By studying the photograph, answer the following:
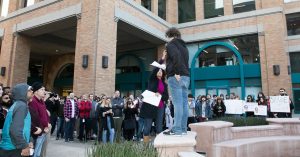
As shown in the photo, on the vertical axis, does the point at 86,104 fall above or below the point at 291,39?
below

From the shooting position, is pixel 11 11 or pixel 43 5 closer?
pixel 43 5

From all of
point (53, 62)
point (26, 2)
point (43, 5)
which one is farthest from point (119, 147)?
point (53, 62)

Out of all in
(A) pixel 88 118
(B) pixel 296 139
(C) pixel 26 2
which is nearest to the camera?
(B) pixel 296 139

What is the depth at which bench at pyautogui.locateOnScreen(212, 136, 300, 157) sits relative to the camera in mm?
A: 5191

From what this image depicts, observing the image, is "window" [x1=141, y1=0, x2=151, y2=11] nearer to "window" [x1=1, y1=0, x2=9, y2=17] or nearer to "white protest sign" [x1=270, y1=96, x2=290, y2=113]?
"window" [x1=1, y1=0, x2=9, y2=17]

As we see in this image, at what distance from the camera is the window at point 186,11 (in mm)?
20953

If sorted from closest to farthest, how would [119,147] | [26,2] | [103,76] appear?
[119,147] < [103,76] < [26,2]

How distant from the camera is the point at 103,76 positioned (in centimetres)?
1255

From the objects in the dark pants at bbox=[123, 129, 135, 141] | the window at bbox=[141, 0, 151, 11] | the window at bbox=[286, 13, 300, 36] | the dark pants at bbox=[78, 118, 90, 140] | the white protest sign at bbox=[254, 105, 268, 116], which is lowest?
the dark pants at bbox=[123, 129, 135, 141]

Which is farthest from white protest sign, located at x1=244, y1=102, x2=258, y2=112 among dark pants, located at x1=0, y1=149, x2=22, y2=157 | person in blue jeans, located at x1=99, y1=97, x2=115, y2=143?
dark pants, located at x1=0, y1=149, x2=22, y2=157

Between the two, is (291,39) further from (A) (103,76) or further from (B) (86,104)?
(B) (86,104)

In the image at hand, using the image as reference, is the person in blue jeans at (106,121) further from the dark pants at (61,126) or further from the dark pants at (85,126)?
the dark pants at (61,126)

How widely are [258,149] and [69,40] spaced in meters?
19.0

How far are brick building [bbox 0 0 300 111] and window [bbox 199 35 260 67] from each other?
7cm
